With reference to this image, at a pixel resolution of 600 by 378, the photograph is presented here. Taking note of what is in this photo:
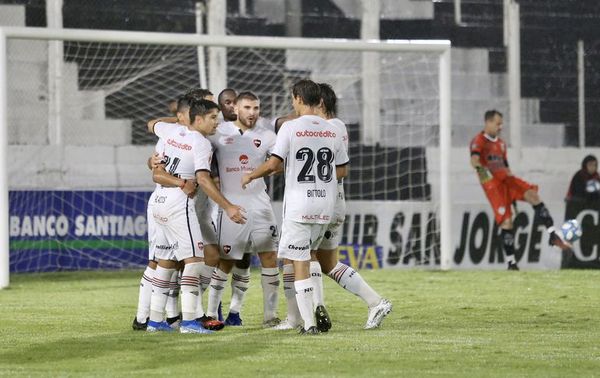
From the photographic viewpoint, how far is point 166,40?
1541 cm

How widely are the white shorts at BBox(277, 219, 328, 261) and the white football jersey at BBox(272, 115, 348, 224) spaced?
63mm

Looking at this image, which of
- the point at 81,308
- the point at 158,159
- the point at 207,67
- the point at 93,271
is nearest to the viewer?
the point at 158,159

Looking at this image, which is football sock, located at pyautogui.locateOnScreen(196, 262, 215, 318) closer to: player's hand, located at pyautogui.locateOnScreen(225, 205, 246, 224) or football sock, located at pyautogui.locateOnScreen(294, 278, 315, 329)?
player's hand, located at pyautogui.locateOnScreen(225, 205, 246, 224)

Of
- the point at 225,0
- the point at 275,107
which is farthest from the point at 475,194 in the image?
the point at 225,0

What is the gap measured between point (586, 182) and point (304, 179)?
37.6 feet

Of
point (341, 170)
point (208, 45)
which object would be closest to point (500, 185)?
point (208, 45)

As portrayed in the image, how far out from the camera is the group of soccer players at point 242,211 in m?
8.95

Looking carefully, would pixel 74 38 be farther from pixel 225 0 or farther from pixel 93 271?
pixel 225 0

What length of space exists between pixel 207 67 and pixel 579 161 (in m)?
5.97

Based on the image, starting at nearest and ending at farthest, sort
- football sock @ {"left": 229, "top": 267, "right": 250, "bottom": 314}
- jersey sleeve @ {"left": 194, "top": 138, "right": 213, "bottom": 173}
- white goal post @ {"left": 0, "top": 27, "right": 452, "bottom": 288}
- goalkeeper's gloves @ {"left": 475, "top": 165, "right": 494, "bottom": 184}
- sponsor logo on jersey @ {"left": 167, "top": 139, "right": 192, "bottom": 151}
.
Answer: jersey sleeve @ {"left": 194, "top": 138, "right": 213, "bottom": 173}, sponsor logo on jersey @ {"left": 167, "top": 139, "right": 192, "bottom": 151}, football sock @ {"left": 229, "top": 267, "right": 250, "bottom": 314}, white goal post @ {"left": 0, "top": 27, "right": 452, "bottom": 288}, goalkeeper's gloves @ {"left": 475, "top": 165, "right": 494, "bottom": 184}

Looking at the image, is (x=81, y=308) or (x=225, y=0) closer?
(x=81, y=308)

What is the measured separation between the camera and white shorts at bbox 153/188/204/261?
9211 millimetres

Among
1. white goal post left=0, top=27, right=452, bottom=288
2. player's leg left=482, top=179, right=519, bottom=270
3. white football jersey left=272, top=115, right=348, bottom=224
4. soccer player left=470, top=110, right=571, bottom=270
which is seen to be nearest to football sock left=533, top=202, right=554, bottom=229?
soccer player left=470, top=110, right=571, bottom=270

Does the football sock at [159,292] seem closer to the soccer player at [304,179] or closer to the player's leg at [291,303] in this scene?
the player's leg at [291,303]
